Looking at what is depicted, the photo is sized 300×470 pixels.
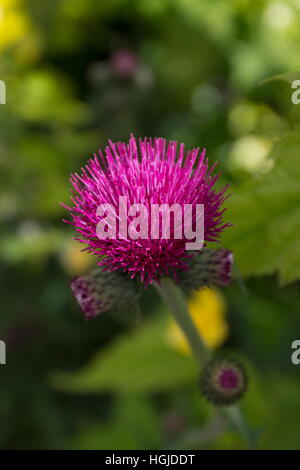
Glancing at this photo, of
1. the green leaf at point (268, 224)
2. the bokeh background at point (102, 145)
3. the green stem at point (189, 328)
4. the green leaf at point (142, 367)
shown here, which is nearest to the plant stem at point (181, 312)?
the green stem at point (189, 328)

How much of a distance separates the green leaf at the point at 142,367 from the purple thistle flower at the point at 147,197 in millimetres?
817

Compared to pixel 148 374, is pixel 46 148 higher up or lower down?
higher up

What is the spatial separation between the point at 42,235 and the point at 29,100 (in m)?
0.51

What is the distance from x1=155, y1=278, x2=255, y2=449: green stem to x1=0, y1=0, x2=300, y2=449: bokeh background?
45 centimetres

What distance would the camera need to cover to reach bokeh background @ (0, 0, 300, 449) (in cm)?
179

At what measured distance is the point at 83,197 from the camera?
89 cm

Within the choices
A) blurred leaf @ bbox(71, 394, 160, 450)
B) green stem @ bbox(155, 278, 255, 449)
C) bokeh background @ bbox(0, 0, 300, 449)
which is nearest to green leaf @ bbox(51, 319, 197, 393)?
bokeh background @ bbox(0, 0, 300, 449)

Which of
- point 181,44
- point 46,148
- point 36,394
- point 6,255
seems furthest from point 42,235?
point 181,44

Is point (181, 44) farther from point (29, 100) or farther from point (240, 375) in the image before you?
point (240, 375)

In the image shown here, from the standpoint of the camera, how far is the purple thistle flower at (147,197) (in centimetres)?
87

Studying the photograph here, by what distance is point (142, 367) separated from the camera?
1765 millimetres

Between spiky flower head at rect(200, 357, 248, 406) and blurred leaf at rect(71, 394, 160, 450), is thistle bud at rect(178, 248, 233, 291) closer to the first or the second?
spiky flower head at rect(200, 357, 248, 406)

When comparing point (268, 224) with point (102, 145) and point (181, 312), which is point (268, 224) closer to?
point (181, 312)

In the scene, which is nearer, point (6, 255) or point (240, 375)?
point (240, 375)
